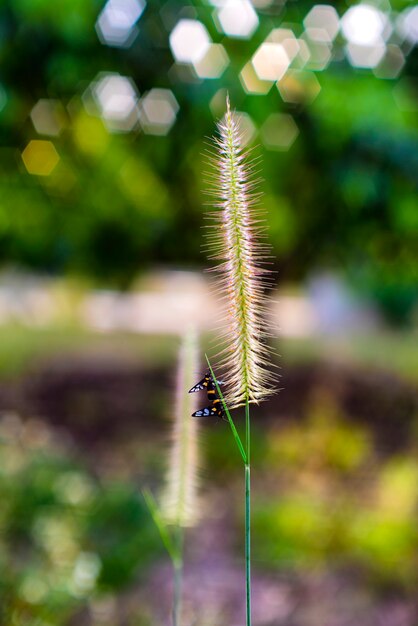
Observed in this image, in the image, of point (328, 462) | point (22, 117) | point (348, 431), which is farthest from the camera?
point (348, 431)

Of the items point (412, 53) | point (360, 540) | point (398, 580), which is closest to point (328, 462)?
point (360, 540)

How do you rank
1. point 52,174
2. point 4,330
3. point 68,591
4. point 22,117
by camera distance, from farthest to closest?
point 4,330
point 52,174
point 22,117
point 68,591

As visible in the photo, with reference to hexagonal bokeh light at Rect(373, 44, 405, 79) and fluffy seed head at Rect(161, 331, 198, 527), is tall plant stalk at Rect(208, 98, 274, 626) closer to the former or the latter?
fluffy seed head at Rect(161, 331, 198, 527)

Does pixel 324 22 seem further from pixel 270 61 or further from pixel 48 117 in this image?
pixel 48 117

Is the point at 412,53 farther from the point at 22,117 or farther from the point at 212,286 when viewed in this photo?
the point at 212,286

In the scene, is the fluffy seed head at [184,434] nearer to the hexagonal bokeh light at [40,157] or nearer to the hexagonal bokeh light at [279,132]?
the hexagonal bokeh light at [279,132]

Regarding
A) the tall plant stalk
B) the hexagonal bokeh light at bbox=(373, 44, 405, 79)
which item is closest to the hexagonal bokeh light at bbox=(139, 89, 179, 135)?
the hexagonal bokeh light at bbox=(373, 44, 405, 79)
